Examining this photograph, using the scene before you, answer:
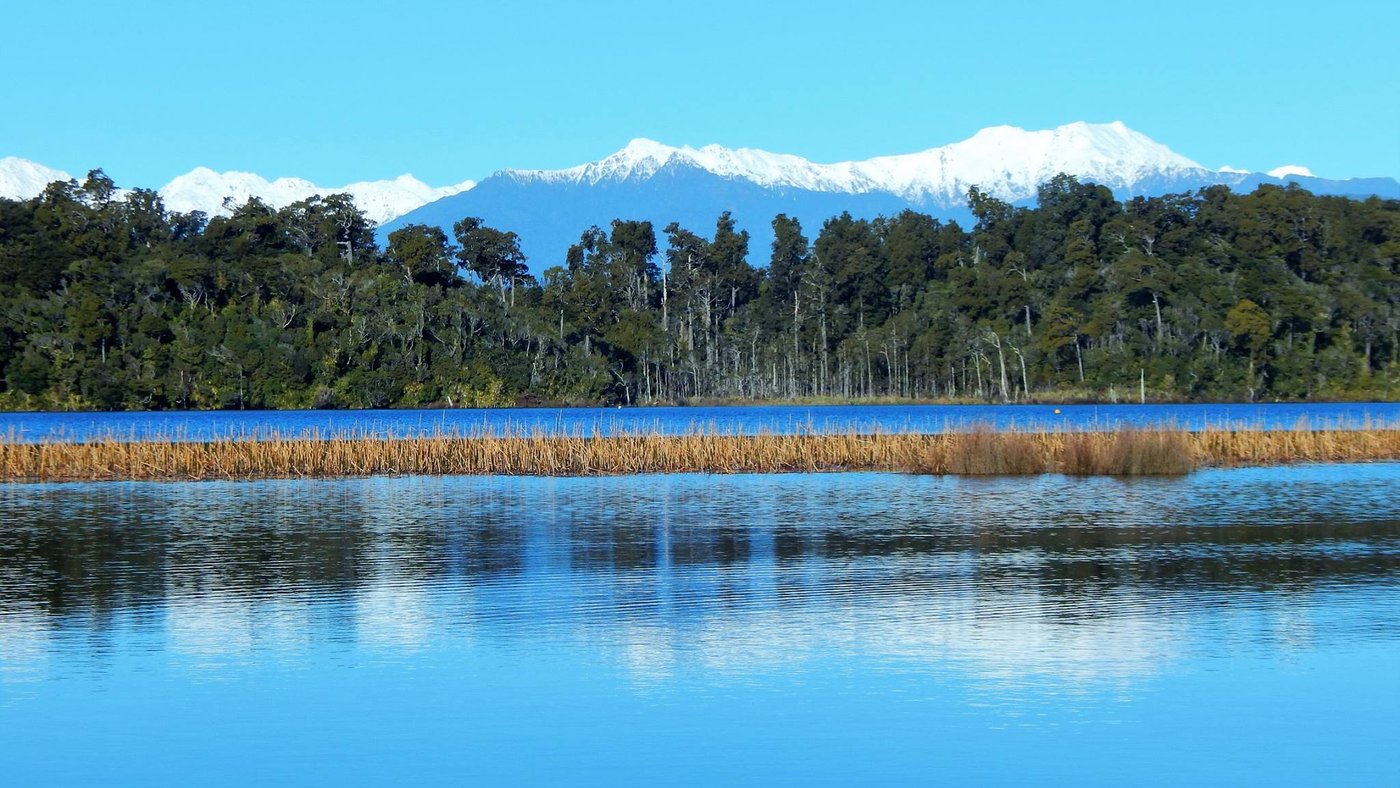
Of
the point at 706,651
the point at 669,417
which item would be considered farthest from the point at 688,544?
the point at 669,417

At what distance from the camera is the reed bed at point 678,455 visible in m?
34.7

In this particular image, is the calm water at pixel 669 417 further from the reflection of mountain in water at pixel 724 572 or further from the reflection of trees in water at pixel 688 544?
the reflection of mountain in water at pixel 724 572

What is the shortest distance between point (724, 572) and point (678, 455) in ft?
64.7

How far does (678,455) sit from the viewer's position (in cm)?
3847

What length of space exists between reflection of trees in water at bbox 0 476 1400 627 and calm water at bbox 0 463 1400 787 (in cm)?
→ 11

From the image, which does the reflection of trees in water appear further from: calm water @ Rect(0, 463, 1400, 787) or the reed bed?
the reed bed

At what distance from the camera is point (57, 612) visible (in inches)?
627

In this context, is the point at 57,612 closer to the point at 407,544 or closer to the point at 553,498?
the point at 407,544

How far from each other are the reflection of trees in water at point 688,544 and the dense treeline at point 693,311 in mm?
→ 66454

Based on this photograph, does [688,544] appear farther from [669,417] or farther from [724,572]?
[669,417]

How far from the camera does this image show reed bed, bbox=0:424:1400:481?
34688 mm

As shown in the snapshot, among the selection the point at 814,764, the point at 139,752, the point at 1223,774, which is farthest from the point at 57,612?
the point at 1223,774

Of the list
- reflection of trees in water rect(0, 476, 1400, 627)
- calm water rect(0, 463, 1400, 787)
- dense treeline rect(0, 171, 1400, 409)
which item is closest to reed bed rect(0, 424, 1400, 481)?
reflection of trees in water rect(0, 476, 1400, 627)

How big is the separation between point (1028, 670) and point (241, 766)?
236 inches
